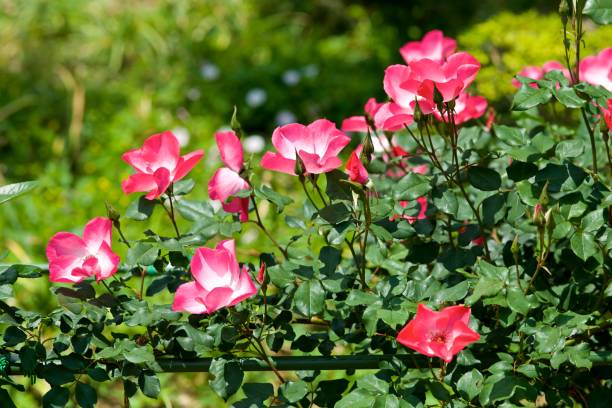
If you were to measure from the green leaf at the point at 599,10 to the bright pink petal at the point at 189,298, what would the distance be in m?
0.61

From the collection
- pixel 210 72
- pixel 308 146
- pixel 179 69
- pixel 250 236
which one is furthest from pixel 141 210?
pixel 179 69

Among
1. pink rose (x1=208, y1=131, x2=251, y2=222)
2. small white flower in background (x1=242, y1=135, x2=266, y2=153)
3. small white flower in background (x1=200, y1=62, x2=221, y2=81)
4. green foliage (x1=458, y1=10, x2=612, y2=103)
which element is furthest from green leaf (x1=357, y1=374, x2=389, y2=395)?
small white flower in background (x1=200, y1=62, x2=221, y2=81)

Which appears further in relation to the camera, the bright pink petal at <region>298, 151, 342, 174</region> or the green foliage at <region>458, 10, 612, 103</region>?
the green foliage at <region>458, 10, 612, 103</region>

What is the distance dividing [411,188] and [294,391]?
31 centimetres

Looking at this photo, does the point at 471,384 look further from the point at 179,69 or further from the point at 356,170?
the point at 179,69

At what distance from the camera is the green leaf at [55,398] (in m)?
1.07

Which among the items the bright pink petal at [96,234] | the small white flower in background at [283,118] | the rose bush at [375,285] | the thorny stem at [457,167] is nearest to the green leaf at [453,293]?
the rose bush at [375,285]

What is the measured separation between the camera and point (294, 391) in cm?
109

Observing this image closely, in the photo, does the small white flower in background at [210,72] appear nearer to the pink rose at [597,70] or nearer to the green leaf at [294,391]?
the pink rose at [597,70]

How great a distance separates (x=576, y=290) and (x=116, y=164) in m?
2.35

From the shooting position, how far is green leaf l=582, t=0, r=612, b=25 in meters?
1.04

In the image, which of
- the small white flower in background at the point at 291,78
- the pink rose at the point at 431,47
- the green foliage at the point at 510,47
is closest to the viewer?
the pink rose at the point at 431,47

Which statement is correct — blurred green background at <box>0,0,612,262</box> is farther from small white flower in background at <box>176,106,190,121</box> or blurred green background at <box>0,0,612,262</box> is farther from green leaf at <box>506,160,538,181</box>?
green leaf at <box>506,160,538,181</box>

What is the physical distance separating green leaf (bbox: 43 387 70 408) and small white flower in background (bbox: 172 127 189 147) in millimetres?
2250
